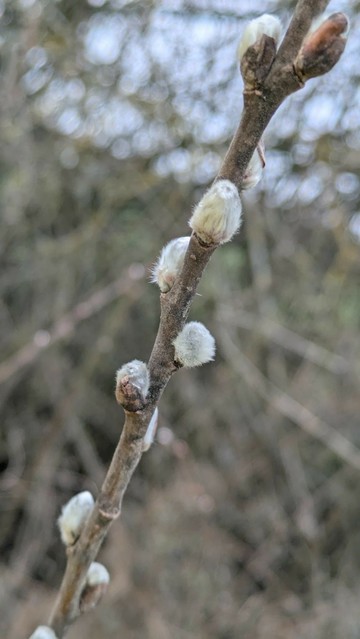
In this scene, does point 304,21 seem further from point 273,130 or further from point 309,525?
point 309,525

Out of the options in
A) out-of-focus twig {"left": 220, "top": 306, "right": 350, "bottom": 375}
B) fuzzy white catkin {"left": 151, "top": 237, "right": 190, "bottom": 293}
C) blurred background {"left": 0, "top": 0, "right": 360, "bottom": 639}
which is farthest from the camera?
out-of-focus twig {"left": 220, "top": 306, "right": 350, "bottom": 375}

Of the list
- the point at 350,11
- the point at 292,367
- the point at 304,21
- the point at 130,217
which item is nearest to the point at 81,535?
the point at 304,21

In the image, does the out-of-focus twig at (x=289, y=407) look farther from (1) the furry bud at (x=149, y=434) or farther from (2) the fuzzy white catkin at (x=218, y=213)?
(2) the fuzzy white catkin at (x=218, y=213)

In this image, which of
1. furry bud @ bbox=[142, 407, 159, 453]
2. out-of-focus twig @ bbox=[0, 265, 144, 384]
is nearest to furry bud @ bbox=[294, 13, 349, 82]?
furry bud @ bbox=[142, 407, 159, 453]

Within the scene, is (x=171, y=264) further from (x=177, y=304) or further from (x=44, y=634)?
(x=44, y=634)

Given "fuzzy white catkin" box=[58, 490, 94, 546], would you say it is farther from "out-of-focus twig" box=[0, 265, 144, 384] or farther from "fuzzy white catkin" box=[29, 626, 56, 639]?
"out-of-focus twig" box=[0, 265, 144, 384]

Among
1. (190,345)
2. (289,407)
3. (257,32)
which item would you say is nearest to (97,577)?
(190,345)

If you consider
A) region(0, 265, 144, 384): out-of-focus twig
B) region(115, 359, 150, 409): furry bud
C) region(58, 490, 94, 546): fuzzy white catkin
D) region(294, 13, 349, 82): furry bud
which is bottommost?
region(0, 265, 144, 384): out-of-focus twig
